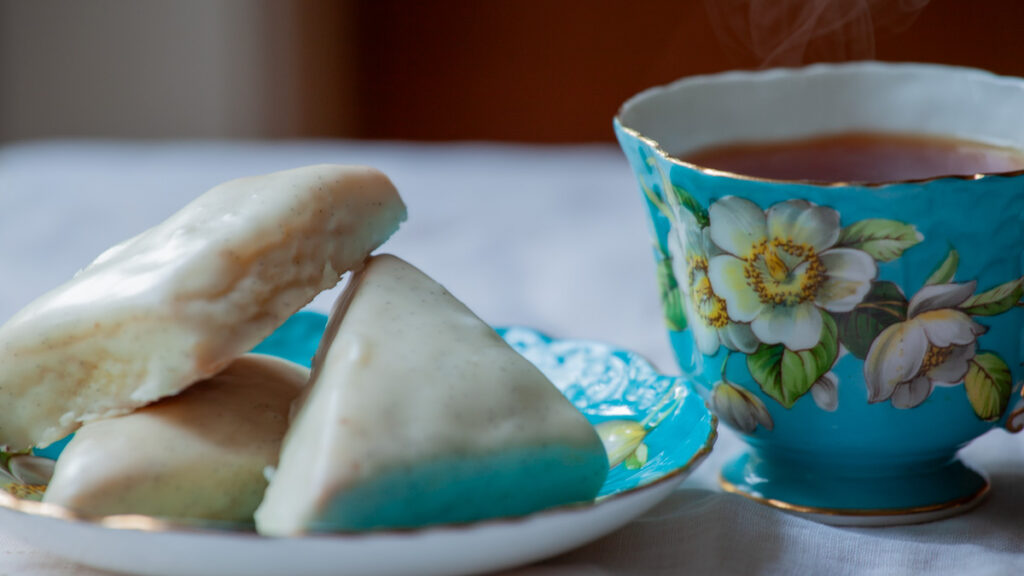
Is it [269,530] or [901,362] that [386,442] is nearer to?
[269,530]

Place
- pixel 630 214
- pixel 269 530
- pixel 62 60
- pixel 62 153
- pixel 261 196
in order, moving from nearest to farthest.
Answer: pixel 269 530 < pixel 261 196 < pixel 630 214 < pixel 62 153 < pixel 62 60

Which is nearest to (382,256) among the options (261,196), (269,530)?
(261,196)

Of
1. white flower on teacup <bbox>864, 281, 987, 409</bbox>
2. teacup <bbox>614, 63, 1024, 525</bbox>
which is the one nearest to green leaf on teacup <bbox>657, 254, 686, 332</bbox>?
teacup <bbox>614, 63, 1024, 525</bbox>

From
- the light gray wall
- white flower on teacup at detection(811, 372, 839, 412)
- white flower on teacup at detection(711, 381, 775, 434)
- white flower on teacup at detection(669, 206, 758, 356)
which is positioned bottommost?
the light gray wall

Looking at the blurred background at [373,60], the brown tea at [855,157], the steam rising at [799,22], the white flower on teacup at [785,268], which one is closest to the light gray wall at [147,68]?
the blurred background at [373,60]

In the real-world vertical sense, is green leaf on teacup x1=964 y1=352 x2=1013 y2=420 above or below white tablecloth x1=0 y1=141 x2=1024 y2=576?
above

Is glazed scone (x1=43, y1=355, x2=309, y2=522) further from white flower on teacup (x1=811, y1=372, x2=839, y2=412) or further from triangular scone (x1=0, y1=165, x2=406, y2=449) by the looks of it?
white flower on teacup (x1=811, y1=372, x2=839, y2=412)

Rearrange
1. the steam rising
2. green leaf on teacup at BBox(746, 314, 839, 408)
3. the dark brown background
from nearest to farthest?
green leaf on teacup at BBox(746, 314, 839, 408)
the steam rising
the dark brown background
